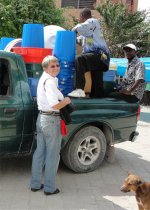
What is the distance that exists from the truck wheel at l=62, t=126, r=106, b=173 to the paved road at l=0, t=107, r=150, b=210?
151mm

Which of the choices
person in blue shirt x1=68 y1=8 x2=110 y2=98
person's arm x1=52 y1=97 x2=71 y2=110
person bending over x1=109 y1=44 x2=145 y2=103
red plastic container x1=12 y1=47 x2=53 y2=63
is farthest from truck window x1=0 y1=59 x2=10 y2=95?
person bending over x1=109 y1=44 x2=145 y2=103

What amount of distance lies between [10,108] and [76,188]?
4.70ft

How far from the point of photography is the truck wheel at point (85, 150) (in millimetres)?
5922

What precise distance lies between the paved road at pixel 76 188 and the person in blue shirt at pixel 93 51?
1.26 metres

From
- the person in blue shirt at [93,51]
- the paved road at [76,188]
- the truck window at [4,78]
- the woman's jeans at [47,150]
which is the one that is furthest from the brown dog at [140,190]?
the truck window at [4,78]

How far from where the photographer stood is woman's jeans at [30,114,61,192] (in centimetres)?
499

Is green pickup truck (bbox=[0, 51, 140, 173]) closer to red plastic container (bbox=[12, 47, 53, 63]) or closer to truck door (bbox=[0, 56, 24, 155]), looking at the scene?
truck door (bbox=[0, 56, 24, 155])

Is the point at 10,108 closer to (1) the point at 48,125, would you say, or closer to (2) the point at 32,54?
(1) the point at 48,125

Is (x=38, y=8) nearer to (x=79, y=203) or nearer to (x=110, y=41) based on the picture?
(x=110, y=41)

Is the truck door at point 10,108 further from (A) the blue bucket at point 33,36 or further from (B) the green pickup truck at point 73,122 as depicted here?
(A) the blue bucket at point 33,36

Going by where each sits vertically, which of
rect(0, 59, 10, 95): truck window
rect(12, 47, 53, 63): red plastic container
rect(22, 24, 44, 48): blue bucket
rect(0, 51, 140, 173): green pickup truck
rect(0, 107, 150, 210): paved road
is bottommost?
rect(0, 107, 150, 210): paved road

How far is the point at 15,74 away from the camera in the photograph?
5352 mm

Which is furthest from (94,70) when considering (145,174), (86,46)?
(145,174)

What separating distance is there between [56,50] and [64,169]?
188 centimetres
